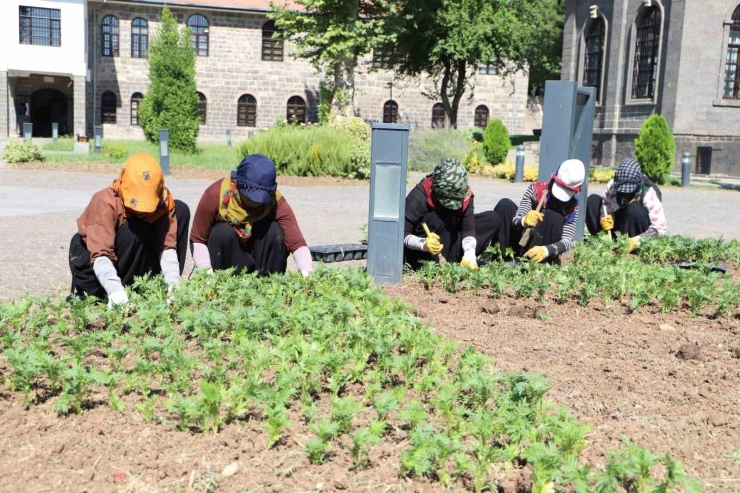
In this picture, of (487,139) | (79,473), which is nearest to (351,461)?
(79,473)

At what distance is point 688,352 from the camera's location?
4.26m

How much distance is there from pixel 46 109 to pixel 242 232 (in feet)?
126

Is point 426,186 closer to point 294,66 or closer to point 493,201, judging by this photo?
point 493,201

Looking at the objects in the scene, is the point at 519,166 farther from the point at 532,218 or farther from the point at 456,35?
the point at 456,35

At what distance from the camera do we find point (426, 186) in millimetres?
6148

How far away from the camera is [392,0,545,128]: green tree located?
36.7 metres

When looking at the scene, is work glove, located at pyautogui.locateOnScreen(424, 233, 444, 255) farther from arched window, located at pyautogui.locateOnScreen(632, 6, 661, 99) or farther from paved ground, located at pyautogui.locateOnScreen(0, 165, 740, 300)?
arched window, located at pyautogui.locateOnScreen(632, 6, 661, 99)

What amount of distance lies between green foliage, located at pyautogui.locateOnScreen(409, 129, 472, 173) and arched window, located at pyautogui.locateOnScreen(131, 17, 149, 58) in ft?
68.6

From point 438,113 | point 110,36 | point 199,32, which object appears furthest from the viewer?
point 438,113

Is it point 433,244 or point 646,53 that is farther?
point 646,53

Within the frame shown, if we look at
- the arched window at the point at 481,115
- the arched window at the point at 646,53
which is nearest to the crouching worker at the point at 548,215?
the arched window at the point at 646,53

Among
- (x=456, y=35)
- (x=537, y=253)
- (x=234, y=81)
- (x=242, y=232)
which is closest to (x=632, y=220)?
(x=537, y=253)

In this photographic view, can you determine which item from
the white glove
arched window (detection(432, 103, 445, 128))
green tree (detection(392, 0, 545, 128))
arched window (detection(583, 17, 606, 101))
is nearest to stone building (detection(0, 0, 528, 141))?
arched window (detection(432, 103, 445, 128))

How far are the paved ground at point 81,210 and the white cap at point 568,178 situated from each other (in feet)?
10.3
